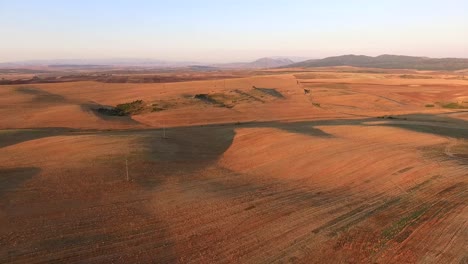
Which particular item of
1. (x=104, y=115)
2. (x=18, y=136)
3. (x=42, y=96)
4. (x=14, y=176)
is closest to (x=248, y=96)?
(x=104, y=115)

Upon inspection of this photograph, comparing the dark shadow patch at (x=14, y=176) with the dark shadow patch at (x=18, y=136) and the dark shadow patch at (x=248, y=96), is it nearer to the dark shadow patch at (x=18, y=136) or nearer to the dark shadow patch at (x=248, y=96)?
the dark shadow patch at (x=18, y=136)

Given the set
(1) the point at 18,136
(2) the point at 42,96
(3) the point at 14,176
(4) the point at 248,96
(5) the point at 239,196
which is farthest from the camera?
(4) the point at 248,96

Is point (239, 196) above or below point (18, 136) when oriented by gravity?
above

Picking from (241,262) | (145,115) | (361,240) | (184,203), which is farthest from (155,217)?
(145,115)

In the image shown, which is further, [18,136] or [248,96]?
[248,96]

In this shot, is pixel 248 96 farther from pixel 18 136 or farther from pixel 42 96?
pixel 18 136

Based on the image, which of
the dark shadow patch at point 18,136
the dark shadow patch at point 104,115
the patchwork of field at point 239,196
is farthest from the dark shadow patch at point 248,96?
the dark shadow patch at point 18,136

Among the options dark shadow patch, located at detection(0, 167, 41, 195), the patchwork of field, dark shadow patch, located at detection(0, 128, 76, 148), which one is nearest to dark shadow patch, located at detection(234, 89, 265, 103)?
the patchwork of field

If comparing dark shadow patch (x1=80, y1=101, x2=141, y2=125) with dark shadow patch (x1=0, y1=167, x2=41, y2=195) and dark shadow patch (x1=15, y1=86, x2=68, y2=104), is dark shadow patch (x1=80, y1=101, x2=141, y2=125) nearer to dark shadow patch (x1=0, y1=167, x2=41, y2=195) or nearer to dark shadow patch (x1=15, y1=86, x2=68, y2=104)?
dark shadow patch (x1=15, y1=86, x2=68, y2=104)

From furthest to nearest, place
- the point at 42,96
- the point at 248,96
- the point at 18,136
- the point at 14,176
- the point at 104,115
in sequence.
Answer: the point at 248,96 → the point at 42,96 → the point at 104,115 → the point at 18,136 → the point at 14,176
